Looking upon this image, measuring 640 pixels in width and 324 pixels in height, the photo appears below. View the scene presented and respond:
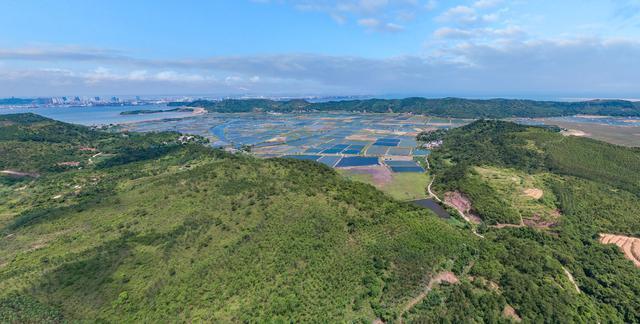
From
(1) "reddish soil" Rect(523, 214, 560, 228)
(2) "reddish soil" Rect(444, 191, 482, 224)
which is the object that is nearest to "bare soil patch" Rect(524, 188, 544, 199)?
(1) "reddish soil" Rect(523, 214, 560, 228)

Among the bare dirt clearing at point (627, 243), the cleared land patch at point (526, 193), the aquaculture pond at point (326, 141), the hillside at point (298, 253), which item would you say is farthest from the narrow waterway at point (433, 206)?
the aquaculture pond at point (326, 141)

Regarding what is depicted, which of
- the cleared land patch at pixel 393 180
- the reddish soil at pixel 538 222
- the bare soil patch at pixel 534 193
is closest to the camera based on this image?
the reddish soil at pixel 538 222

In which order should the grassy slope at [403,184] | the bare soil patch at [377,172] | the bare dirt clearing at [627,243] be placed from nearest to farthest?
the bare dirt clearing at [627,243], the grassy slope at [403,184], the bare soil patch at [377,172]

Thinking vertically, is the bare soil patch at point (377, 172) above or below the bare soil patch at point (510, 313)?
above

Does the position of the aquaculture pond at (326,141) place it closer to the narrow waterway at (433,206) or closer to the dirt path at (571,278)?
the narrow waterway at (433,206)

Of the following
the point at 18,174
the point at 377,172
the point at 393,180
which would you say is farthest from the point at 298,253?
the point at 18,174

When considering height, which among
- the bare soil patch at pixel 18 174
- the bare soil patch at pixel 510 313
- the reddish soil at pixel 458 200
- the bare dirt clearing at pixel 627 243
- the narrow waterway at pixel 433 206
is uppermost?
the bare soil patch at pixel 18 174

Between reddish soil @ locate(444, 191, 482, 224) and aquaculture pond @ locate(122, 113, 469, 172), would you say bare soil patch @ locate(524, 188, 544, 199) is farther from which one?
aquaculture pond @ locate(122, 113, 469, 172)
